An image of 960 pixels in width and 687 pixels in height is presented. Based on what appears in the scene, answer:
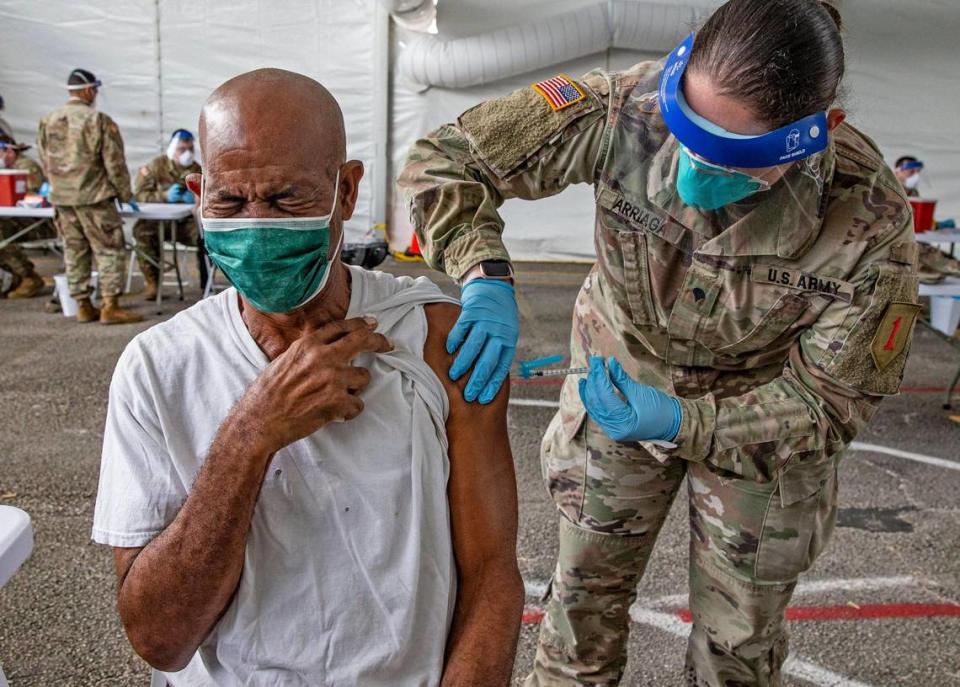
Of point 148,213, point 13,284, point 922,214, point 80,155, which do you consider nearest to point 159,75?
point 13,284

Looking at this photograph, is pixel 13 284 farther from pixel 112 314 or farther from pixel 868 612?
pixel 868 612

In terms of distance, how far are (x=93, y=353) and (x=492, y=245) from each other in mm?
4554

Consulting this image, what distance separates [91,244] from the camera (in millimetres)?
6223

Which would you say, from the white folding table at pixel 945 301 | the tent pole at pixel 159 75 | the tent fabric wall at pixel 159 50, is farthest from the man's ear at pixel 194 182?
the tent pole at pixel 159 75

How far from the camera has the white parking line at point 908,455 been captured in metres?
3.97

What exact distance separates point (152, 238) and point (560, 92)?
679 cm

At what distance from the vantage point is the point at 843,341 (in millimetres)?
1523

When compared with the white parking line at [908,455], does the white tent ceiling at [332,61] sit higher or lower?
higher

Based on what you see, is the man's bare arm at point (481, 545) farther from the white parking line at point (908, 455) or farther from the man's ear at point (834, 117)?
the white parking line at point (908, 455)

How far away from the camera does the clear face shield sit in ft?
4.25

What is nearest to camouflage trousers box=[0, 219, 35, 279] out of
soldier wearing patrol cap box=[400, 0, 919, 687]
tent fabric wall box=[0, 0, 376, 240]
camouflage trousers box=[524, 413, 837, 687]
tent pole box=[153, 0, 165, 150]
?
tent fabric wall box=[0, 0, 376, 240]

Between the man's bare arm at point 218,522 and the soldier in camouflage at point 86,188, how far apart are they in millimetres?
5611

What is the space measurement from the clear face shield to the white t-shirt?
2.08 feet

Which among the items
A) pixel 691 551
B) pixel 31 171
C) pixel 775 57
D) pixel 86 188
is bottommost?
pixel 31 171
